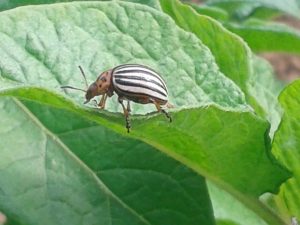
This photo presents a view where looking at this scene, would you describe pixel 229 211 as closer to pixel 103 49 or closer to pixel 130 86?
pixel 130 86

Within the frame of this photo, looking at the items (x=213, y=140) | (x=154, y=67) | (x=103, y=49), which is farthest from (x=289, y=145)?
(x=103, y=49)

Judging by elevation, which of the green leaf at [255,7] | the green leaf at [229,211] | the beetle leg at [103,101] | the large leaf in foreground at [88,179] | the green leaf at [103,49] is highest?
the green leaf at [103,49]

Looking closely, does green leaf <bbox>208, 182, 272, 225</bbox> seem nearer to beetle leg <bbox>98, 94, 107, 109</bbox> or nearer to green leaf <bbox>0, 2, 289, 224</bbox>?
green leaf <bbox>0, 2, 289, 224</bbox>

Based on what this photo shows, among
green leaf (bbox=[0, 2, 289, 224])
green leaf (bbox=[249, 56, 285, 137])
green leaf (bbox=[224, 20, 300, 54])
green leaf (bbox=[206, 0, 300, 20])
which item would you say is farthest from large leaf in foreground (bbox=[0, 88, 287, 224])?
green leaf (bbox=[206, 0, 300, 20])

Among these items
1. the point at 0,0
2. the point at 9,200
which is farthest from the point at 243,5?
the point at 9,200

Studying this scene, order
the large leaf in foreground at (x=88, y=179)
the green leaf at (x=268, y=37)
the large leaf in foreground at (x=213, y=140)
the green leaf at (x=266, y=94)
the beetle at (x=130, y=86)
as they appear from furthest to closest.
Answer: the green leaf at (x=268, y=37)
the green leaf at (x=266, y=94)
the large leaf in foreground at (x=88, y=179)
the beetle at (x=130, y=86)
the large leaf in foreground at (x=213, y=140)

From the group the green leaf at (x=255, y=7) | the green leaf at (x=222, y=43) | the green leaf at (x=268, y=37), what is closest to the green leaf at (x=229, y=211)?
the green leaf at (x=222, y=43)

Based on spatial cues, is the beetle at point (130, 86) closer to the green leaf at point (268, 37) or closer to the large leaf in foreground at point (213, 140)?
the large leaf in foreground at point (213, 140)
